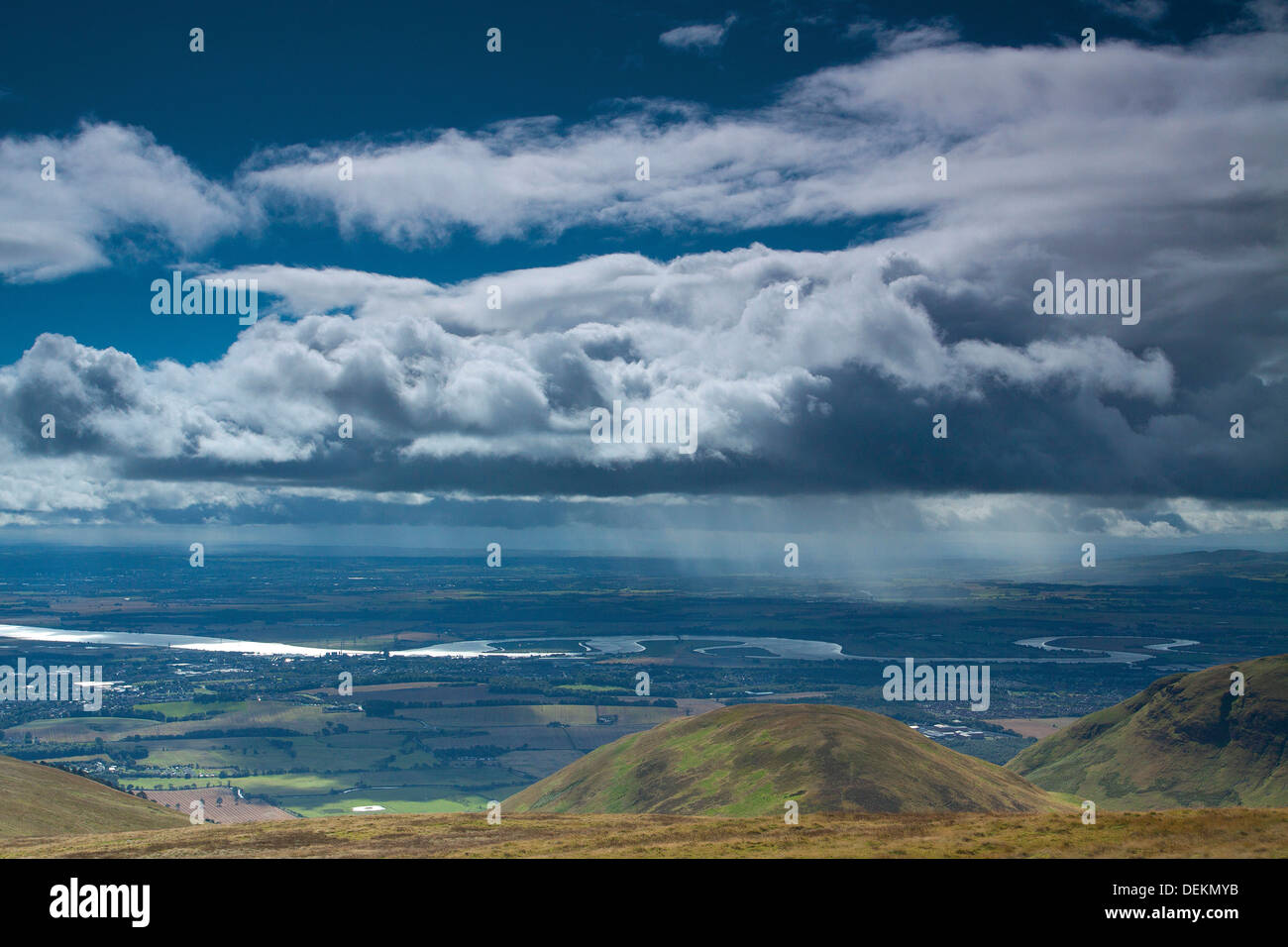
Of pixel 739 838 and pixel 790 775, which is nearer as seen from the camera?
pixel 739 838

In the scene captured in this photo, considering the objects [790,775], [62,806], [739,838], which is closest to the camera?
[739,838]

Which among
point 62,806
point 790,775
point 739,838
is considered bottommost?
point 790,775

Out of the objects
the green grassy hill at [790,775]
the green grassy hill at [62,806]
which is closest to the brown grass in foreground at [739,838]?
the green grassy hill at [62,806]

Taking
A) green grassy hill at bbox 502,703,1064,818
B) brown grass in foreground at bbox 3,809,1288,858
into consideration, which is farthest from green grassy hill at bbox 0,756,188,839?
green grassy hill at bbox 502,703,1064,818

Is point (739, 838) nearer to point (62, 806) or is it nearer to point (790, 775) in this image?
point (790, 775)

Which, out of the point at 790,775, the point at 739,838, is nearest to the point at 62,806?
the point at 790,775
